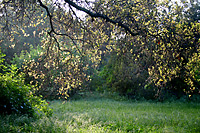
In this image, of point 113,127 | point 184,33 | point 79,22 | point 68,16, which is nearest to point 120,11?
point 79,22

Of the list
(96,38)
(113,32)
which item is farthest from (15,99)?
(113,32)

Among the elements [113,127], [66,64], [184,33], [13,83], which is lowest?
[113,127]

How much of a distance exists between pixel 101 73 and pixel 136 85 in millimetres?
5127

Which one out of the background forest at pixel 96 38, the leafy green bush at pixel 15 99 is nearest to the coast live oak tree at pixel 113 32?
the background forest at pixel 96 38

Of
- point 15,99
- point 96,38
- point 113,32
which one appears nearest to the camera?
point 96,38

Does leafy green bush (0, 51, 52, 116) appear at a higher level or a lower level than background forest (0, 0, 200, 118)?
lower

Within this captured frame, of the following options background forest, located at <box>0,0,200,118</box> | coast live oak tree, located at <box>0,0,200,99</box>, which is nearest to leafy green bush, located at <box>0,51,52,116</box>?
background forest, located at <box>0,0,200,118</box>

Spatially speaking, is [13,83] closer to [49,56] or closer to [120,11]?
[49,56]

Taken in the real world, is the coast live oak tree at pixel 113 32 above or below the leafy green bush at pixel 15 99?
above

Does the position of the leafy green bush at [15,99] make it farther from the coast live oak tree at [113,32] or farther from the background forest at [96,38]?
the coast live oak tree at [113,32]

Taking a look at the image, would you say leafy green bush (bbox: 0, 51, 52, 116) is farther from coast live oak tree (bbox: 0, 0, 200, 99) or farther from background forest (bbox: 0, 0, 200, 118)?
coast live oak tree (bbox: 0, 0, 200, 99)

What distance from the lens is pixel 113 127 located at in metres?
6.23

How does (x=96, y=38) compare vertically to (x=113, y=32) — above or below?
below

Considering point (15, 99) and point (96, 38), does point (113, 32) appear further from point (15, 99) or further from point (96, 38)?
point (15, 99)
